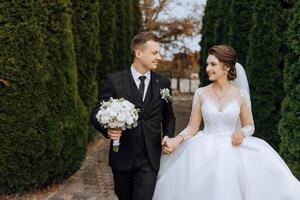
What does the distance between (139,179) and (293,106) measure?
2615 mm

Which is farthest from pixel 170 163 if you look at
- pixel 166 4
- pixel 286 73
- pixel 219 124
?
pixel 166 4

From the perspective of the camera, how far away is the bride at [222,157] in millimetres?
3641

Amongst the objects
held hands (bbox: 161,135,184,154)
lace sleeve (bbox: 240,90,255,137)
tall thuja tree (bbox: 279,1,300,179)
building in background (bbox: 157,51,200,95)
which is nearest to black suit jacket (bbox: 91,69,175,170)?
held hands (bbox: 161,135,184,154)

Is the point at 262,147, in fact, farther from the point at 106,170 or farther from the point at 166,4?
the point at 166,4

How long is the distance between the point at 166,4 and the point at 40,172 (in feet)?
89.2

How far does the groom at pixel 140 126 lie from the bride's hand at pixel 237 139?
0.54 m

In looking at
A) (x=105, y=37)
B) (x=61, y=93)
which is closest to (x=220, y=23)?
(x=105, y=37)

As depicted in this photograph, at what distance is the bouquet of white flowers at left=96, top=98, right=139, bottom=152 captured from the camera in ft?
11.3

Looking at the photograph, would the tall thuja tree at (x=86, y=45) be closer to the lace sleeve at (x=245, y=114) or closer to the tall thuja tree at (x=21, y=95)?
the tall thuja tree at (x=21, y=95)

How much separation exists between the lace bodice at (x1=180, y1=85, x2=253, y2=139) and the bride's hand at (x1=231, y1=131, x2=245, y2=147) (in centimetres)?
13

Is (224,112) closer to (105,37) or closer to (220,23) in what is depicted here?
(105,37)

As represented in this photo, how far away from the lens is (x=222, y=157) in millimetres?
3752

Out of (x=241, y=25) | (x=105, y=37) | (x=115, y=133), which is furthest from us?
(x=105, y=37)

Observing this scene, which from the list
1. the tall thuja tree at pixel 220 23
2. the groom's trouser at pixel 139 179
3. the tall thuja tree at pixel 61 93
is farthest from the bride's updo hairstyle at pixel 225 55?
the tall thuja tree at pixel 220 23
